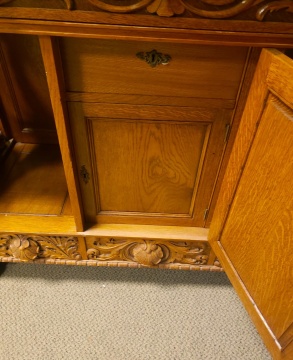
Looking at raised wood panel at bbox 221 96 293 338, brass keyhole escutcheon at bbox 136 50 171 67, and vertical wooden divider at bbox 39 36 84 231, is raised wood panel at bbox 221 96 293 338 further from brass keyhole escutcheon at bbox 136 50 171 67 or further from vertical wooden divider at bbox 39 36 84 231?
vertical wooden divider at bbox 39 36 84 231

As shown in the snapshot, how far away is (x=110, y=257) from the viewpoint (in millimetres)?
958

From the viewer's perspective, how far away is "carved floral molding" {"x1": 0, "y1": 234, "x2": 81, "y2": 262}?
0.91 m

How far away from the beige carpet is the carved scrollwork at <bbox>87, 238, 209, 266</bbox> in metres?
0.14

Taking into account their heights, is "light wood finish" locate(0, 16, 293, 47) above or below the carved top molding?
below

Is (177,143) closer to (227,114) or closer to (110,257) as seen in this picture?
(227,114)

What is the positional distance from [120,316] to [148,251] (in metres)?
0.24

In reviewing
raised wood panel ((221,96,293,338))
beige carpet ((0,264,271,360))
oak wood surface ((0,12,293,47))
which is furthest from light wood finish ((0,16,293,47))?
beige carpet ((0,264,271,360))

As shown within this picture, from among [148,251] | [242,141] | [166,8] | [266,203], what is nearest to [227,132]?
[242,141]

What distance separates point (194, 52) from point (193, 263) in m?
0.65

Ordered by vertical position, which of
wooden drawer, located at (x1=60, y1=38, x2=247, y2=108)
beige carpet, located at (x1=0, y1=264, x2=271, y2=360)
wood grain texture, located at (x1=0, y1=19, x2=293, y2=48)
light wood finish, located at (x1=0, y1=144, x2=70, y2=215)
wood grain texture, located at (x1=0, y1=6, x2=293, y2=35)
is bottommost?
beige carpet, located at (x1=0, y1=264, x2=271, y2=360)

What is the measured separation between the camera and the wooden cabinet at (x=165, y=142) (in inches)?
21.2

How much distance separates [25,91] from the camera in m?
Result: 1.08

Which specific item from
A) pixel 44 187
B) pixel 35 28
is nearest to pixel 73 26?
pixel 35 28

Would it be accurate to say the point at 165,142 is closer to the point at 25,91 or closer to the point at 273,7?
the point at 273,7
